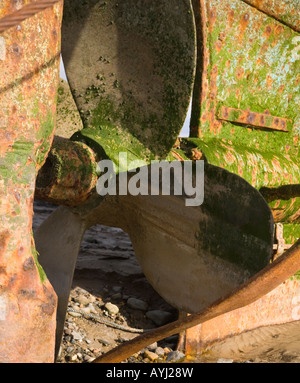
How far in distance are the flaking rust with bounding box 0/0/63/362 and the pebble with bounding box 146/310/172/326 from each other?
6.17 feet

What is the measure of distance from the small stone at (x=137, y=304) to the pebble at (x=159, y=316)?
81mm

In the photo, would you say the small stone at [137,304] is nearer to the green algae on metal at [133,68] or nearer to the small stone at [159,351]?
the small stone at [159,351]

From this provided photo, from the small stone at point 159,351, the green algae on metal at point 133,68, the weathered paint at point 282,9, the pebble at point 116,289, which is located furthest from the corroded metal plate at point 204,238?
the weathered paint at point 282,9

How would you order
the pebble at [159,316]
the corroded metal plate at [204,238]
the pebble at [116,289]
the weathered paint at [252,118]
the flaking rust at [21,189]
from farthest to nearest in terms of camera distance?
1. the pebble at [116,289]
2. the pebble at [159,316]
3. the weathered paint at [252,118]
4. the corroded metal plate at [204,238]
5. the flaking rust at [21,189]

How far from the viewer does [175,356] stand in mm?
3535

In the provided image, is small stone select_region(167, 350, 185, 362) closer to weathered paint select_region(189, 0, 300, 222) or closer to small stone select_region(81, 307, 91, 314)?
small stone select_region(81, 307, 91, 314)

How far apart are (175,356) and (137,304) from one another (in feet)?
2.13

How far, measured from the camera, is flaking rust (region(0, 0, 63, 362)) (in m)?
1.99

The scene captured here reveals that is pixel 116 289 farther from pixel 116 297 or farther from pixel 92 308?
pixel 92 308

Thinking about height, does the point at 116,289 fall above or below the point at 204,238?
below

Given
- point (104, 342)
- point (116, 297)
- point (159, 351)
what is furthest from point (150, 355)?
point (116, 297)

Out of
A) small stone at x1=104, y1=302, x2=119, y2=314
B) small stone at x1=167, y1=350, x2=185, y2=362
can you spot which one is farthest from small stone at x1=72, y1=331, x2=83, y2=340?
small stone at x1=167, y1=350, x2=185, y2=362

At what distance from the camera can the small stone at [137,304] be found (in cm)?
408
